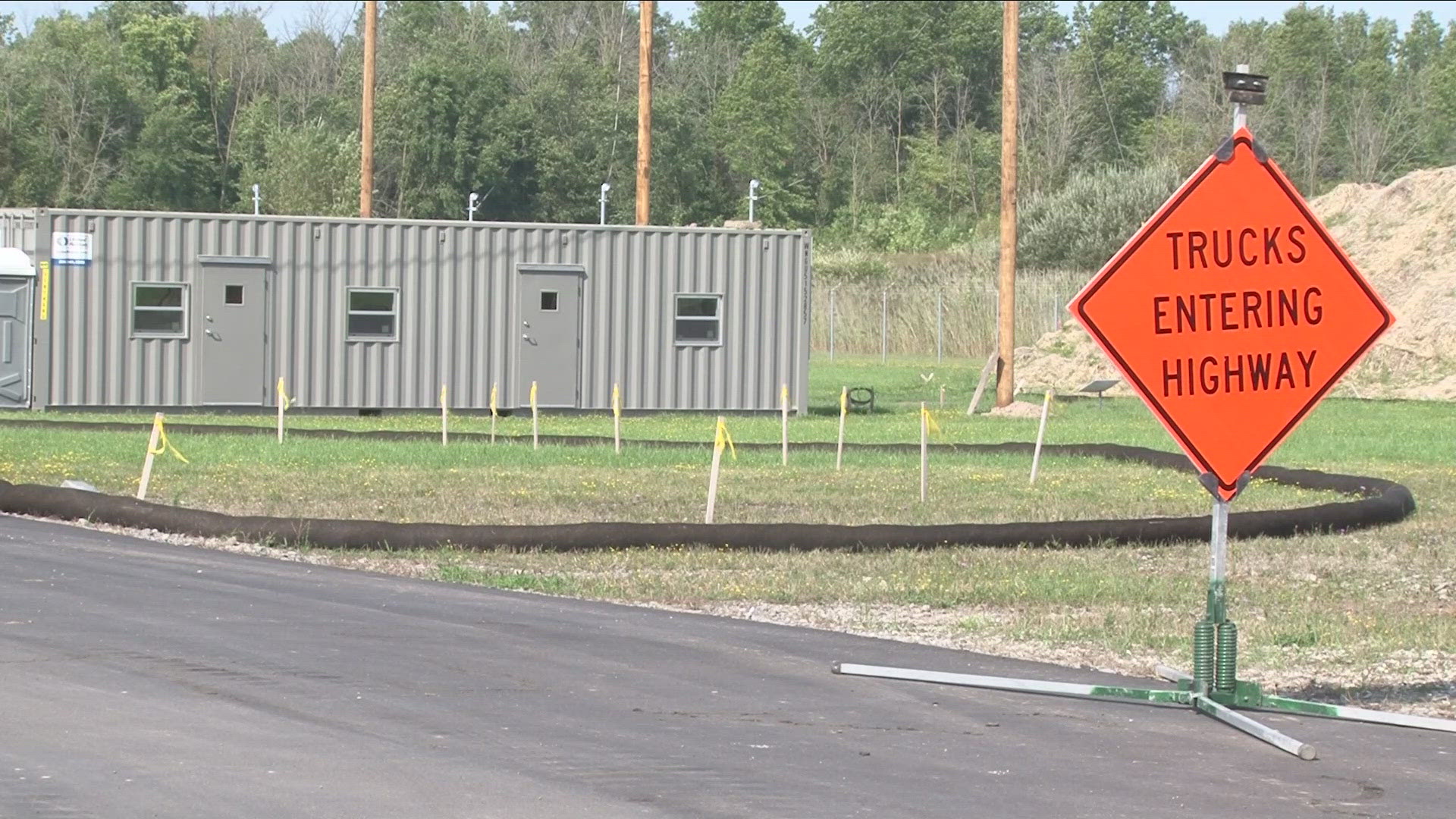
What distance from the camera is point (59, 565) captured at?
13273 millimetres

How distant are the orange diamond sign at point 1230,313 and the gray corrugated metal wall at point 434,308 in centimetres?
2357

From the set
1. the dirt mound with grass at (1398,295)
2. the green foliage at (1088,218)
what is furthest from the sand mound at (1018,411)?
the green foliage at (1088,218)

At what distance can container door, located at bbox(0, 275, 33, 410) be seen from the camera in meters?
29.9

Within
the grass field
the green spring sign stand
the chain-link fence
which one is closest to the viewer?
the green spring sign stand

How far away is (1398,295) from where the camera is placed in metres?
45.1

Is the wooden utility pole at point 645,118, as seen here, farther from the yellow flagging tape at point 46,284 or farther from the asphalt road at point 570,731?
the asphalt road at point 570,731

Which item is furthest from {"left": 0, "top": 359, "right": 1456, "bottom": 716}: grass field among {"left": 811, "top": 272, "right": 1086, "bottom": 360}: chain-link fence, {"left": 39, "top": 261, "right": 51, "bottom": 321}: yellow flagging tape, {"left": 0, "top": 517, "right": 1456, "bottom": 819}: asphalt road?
{"left": 811, "top": 272, "right": 1086, "bottom": 360}: chain-link fence

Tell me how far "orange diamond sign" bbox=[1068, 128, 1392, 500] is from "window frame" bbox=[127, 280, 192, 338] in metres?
23.6

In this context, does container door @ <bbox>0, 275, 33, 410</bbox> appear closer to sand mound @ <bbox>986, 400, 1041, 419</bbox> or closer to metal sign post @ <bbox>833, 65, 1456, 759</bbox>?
sand mound @ <bbox>986, 400, 1041, 419</bbox>

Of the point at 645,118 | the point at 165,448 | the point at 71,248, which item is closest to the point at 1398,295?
the point at 645,118

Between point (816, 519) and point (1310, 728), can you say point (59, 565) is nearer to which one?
point (816, 519)

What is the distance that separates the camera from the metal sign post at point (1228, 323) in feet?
31.0

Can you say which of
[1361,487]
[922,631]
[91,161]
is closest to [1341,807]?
[922,631]

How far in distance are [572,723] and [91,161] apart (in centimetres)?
7955
